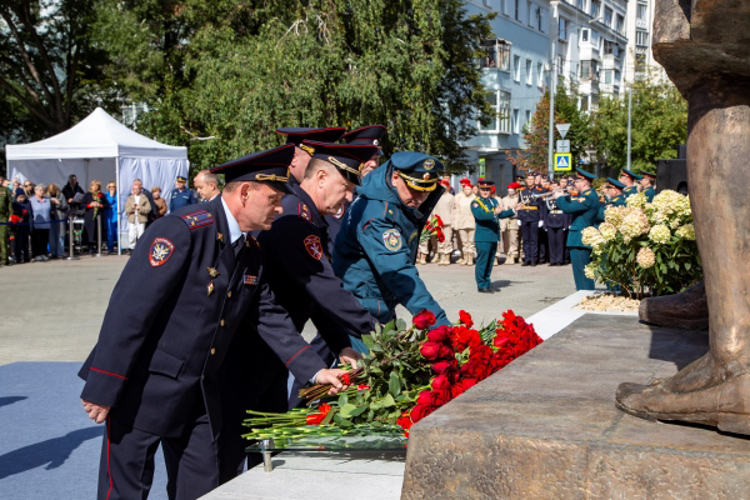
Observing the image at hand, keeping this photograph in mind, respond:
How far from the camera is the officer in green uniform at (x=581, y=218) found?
13641 mm

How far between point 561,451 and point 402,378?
1.27 m

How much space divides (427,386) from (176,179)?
69.3 ft

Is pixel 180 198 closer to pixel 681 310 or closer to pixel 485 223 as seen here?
pixel 485 223

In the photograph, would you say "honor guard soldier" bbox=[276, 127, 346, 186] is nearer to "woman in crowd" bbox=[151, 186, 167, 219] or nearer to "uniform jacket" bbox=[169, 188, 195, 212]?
"uniform jacket" bbox=[169, 188, 195, 212]

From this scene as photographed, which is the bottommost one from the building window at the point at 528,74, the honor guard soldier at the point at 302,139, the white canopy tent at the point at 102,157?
the honor guard soldier at the point at 302,139

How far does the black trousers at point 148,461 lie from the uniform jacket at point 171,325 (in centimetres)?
6

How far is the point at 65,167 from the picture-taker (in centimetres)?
2448

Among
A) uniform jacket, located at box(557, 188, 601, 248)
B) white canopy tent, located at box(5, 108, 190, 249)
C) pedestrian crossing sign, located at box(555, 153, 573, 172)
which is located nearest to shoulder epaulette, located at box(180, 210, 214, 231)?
uniform jacket, located at box(557, 188, 601, 248)

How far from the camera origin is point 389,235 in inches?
187

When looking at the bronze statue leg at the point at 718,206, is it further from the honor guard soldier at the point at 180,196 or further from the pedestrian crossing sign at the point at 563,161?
the pedestrian crossing sign at the point at 563,161

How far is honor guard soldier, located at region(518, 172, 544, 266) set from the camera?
21.0 meters

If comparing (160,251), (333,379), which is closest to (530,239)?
(333,379)

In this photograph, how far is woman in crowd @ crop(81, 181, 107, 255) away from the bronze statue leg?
71.2 feet

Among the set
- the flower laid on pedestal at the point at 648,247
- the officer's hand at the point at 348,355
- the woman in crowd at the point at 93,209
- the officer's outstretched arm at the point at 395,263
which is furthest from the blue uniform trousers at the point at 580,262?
the woman in crowd at the point at 93,209
